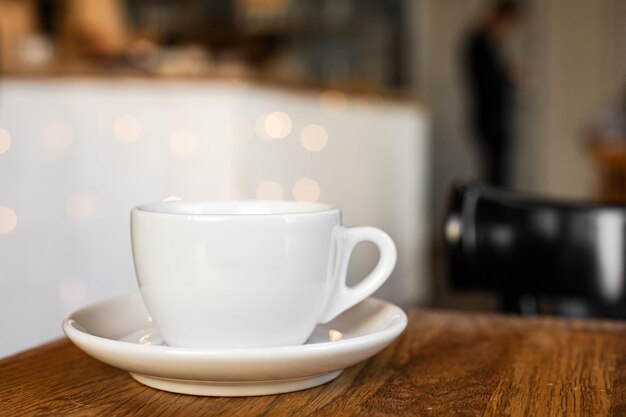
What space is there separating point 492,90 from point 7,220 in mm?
4080

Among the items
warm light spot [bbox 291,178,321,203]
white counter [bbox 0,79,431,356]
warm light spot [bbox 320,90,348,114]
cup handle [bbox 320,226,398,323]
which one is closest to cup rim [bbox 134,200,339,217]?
cup handle [bbox 320,226,398,323]

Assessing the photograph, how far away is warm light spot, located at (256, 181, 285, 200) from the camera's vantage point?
2295 millimetres

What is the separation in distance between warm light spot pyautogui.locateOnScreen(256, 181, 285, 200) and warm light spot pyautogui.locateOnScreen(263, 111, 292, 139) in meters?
0.14

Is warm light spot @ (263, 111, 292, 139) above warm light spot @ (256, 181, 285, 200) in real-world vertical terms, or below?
above

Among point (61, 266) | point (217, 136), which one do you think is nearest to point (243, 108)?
point (217, 136)

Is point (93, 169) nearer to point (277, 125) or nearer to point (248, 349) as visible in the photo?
point (277, 125)

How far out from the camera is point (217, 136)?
215 cm

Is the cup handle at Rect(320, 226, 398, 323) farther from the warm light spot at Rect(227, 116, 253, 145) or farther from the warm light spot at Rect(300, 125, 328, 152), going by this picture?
the warm light spot at Rect(300, 125, 328, 152)

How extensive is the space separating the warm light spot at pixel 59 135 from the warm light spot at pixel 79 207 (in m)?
0.15

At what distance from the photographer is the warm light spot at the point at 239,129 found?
7.02 ft

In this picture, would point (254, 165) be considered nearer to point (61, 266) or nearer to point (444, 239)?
point (61, 266)

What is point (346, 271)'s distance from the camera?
1.72 feet

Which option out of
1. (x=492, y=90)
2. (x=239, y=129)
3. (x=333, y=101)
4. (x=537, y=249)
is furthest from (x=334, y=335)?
(x=492, y=90)

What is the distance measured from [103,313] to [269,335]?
154 millimetres
